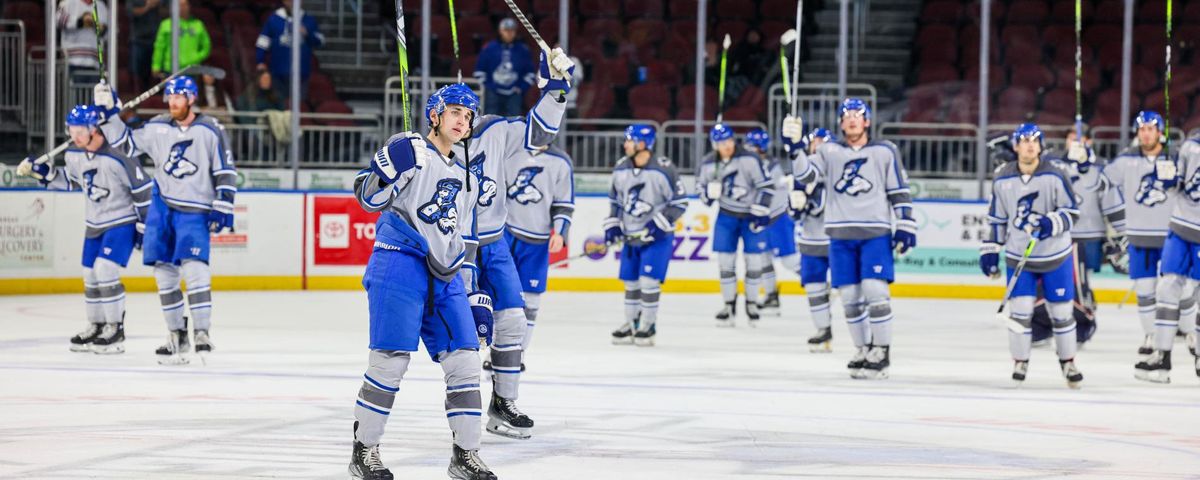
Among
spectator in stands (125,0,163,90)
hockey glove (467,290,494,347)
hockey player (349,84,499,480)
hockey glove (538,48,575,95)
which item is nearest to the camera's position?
hockey player (349,84,499,480)

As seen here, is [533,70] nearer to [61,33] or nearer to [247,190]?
[247,190]

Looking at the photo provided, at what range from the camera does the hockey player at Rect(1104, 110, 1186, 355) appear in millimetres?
9844

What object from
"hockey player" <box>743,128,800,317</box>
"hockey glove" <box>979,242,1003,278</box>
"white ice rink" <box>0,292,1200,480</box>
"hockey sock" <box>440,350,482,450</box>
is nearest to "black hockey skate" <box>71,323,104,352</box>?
"white ice rink" <box>0,292,1200,480</box>

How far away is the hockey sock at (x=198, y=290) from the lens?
368 inches

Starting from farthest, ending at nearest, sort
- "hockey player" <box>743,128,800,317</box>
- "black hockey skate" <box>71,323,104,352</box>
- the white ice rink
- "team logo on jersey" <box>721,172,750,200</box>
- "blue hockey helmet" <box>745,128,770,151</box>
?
"hockey player" <box>743,128,800,317</box> → "blue hockey helmet" <box>745,128,770,151</box> → "team logo on jersey" <box>721,172,750,200</box> → "black hockey skate" <box>71,323,104,352</box> → the white ice rink

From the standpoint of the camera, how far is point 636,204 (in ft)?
36.9

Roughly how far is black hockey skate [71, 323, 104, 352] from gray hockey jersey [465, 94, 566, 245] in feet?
12.6

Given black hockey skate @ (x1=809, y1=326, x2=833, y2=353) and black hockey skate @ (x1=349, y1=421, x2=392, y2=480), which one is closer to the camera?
black hockey skate @ (x1=349, y1=421, x2=392, y2=480)

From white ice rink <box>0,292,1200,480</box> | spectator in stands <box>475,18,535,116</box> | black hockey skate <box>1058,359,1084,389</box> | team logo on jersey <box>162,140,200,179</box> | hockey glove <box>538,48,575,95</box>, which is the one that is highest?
spectator in stands <box>475,18,535,116</box>

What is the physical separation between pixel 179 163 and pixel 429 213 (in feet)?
13.4

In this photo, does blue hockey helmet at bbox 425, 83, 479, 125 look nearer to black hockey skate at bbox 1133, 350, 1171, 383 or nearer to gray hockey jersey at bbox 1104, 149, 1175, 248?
black hockey skate at bbox 1133, 350, 1171, 383

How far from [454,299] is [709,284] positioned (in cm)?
999

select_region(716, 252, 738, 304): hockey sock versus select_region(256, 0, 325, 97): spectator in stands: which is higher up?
select_region(256, 0, 325, 97): spectator in stands

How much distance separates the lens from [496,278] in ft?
23.0
